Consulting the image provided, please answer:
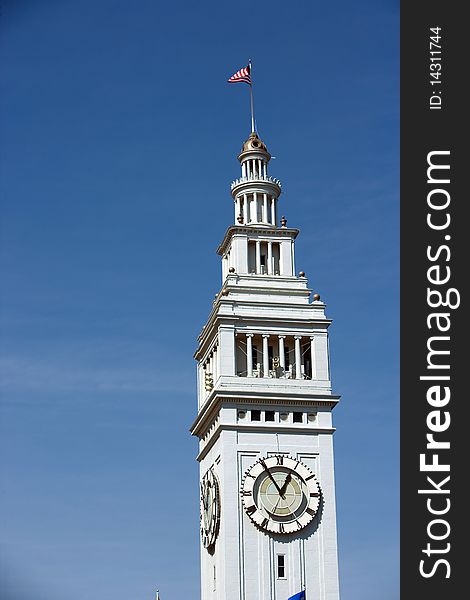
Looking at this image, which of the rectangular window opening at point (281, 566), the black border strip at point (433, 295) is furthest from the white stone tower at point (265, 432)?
the black border strip at point (433, 295)

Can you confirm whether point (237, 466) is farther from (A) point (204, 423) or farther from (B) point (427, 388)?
(B) point (427, 388)

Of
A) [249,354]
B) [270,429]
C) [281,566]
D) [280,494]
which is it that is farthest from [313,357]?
[281,566]

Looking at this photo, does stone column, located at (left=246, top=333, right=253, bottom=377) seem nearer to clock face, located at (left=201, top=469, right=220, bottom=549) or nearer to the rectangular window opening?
clock face, located at (left=201, top=469, right=220, bottom=549)

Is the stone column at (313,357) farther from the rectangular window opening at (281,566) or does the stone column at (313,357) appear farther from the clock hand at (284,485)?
the rectangular window opening at (281,566)

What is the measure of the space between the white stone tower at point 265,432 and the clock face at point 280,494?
0.24 ft

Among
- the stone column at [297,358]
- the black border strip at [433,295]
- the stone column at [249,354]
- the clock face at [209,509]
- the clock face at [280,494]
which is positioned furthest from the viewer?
the stone column at [297,358]

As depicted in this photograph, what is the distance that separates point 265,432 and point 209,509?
25.9ft

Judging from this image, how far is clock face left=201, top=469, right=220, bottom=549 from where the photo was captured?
3597 inches

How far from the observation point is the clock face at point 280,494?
3509 inches

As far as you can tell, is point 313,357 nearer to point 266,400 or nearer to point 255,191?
point 266,400

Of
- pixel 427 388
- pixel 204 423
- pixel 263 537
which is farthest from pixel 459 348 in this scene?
pixel 204 423

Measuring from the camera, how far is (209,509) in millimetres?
94188

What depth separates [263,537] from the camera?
291 feet

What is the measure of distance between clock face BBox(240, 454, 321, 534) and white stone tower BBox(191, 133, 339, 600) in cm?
7
